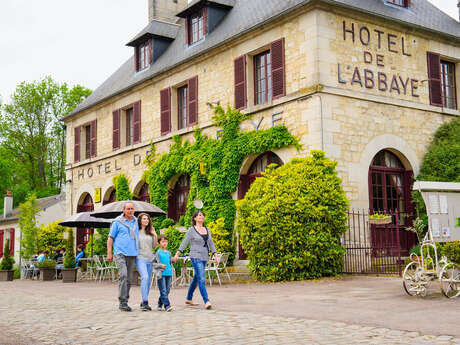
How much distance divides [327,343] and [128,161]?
1716 cm

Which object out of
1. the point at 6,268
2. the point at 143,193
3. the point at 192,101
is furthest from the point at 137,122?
the point at 6,268

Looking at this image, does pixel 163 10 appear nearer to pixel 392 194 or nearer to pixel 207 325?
pixel 392 194

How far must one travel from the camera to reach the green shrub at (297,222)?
12.5 metres

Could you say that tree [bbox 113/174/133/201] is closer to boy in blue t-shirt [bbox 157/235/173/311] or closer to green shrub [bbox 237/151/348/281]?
green shrub [bbox 237/151/348/281]

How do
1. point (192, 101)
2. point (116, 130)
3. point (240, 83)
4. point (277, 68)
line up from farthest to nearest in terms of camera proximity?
1. point (116, 130)
2. point (192, 101)
3. point (240, 83)
4. point (277, 68)

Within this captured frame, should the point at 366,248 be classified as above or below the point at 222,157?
below

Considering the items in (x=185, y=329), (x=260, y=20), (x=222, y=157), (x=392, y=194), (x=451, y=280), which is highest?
(x=260, y=20)

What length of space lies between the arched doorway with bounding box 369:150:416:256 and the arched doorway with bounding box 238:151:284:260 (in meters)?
2.67

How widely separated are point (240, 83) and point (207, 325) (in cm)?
1089

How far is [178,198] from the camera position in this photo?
19562mm

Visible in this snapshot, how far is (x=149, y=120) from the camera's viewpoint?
2067 centimetres

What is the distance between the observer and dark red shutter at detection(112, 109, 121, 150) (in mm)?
22406

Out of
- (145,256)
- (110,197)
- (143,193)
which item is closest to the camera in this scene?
(145,256)

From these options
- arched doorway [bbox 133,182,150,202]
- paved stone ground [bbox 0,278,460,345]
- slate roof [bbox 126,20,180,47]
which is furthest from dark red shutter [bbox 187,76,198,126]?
paved stone ground [bbox 0,278,460,345]
